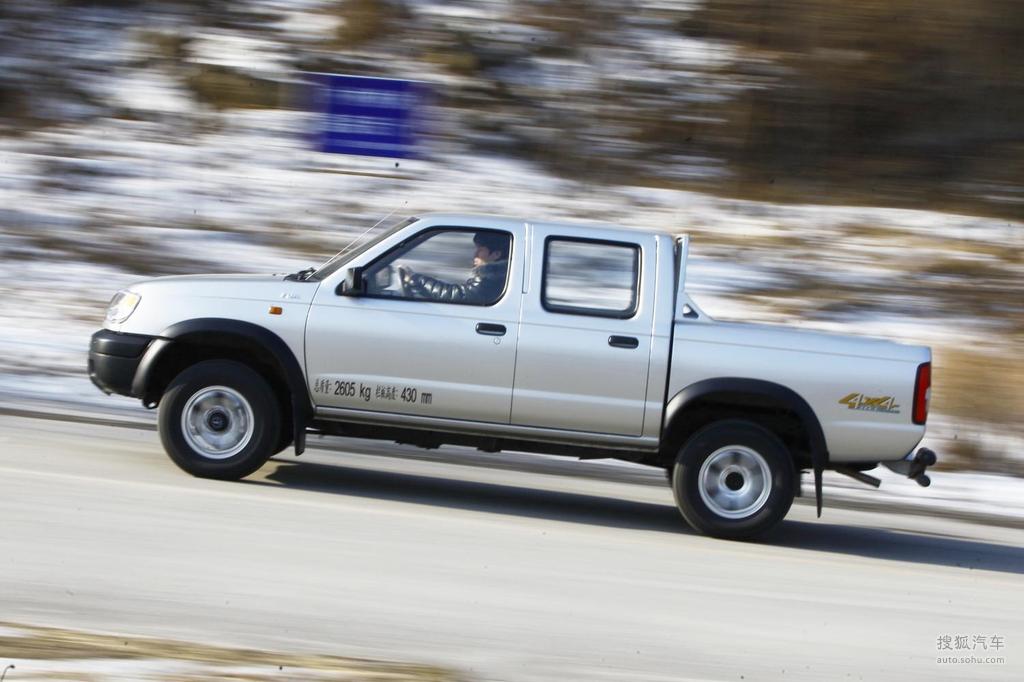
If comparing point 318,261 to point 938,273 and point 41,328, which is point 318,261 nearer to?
point 41,328

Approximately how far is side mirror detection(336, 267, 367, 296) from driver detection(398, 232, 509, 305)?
0.79ft

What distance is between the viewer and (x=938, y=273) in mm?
15562

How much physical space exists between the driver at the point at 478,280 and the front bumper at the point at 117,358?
5.36 ft

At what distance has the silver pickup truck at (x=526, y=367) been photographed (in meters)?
7.26

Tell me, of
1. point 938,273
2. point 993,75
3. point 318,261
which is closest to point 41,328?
point 318,261

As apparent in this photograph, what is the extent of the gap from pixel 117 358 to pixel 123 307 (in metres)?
0.34

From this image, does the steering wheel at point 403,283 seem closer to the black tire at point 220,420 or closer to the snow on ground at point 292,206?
the black tire at point 220,420

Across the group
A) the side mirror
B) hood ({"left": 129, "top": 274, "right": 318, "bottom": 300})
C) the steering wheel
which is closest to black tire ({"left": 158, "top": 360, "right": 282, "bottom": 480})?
hood ({"left": 129, "top": 274, "right": 318, "bottom": 300})

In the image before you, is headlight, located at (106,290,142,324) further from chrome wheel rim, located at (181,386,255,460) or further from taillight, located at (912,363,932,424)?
taillight, located at (912,363,932,424)

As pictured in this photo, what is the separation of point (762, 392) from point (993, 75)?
15834 mm

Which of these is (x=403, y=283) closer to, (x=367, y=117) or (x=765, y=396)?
(x=765, y=396)

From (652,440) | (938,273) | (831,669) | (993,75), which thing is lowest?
(831,669)

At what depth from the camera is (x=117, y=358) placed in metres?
7.48

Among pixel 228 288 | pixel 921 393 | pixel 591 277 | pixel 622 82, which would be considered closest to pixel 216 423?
pixel 228 288
